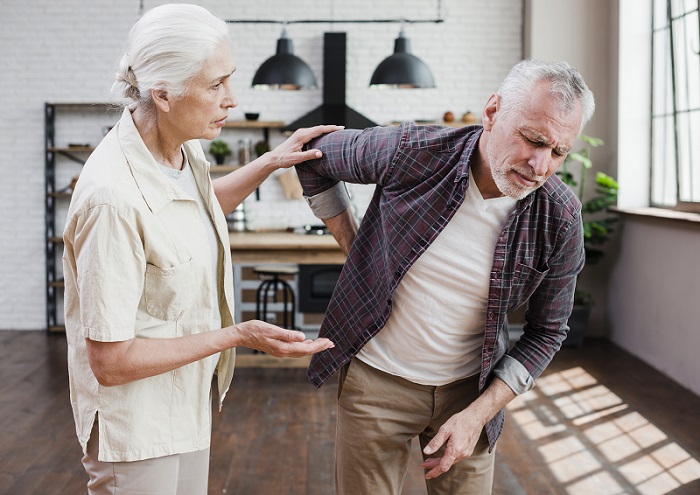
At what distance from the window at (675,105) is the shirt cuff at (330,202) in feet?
14.0

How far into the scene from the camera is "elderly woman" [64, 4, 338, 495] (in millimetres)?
1410

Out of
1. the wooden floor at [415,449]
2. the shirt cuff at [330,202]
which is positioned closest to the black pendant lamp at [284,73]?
the wooden floor at [415,449]

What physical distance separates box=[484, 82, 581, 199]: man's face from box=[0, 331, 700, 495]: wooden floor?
7.33ft

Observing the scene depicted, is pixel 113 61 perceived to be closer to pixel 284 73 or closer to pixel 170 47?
pixel 284 73

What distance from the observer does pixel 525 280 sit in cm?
176

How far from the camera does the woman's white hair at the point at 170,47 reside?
1.48 m

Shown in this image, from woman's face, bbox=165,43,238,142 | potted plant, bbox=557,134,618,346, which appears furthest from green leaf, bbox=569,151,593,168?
woman's face, bbox=165,43,238,142

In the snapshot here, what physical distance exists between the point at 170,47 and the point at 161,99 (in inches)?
4.2

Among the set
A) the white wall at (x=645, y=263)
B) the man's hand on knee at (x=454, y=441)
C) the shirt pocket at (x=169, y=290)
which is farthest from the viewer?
the white wall at (x=645, y=263)

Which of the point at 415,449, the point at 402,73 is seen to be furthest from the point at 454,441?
the point at 402,73

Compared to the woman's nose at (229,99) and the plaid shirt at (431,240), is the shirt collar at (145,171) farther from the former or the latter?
the plaid shirt at (431,240)

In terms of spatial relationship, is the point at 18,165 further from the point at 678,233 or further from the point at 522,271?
the point at 522,271

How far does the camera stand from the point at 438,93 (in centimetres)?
741

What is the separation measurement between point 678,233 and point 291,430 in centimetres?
303
